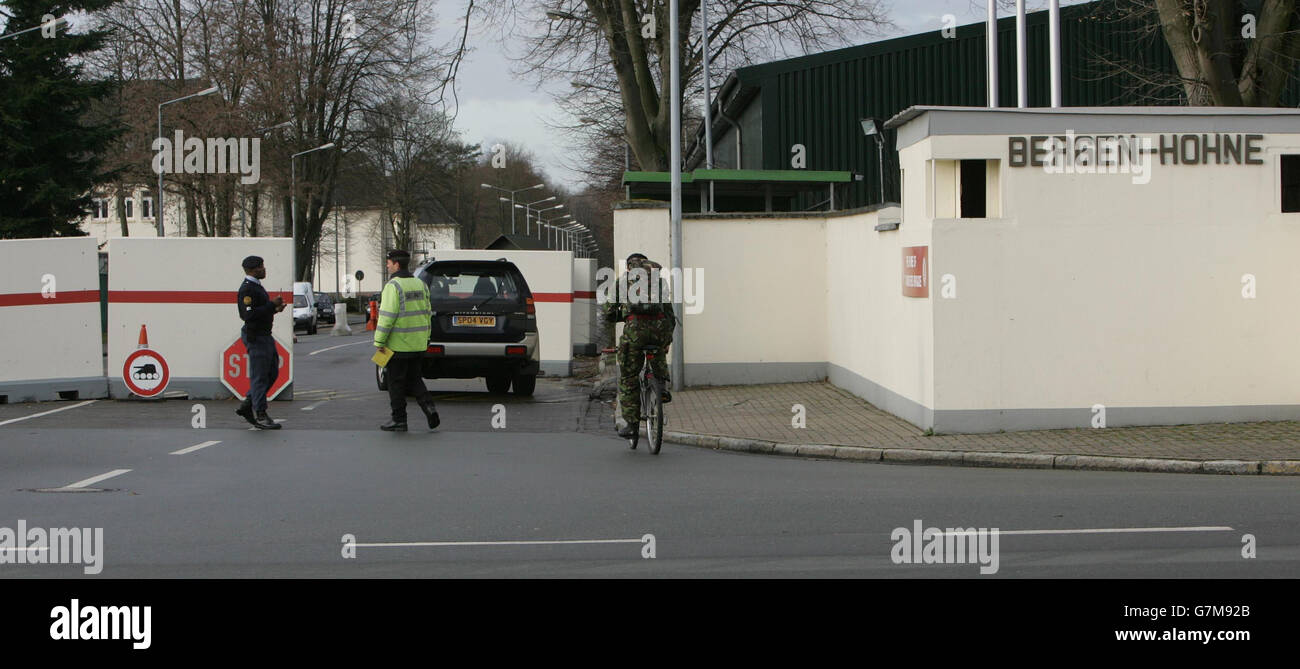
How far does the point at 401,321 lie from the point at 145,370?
4637 millimetres

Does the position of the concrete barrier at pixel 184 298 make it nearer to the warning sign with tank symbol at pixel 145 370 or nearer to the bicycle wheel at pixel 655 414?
the warning sign with tank symbol at pixel 145 370

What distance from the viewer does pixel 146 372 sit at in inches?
632

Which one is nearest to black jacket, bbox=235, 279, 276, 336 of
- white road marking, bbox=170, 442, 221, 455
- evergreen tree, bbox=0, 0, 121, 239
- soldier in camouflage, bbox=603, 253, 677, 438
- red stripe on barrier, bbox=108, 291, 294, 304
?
white road marking, bbox=170, 442, 221, 455

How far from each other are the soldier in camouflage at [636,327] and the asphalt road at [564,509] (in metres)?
0.56

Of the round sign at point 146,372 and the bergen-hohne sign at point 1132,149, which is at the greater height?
the bergen-hohne sign at point 1132,149

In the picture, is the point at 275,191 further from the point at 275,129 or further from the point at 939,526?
the point at 939,526

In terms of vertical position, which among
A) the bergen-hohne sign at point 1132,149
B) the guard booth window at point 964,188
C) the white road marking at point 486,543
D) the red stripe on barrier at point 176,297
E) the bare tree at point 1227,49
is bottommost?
the white road marking at point 486,543

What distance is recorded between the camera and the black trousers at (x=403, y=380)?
1326 centimetres

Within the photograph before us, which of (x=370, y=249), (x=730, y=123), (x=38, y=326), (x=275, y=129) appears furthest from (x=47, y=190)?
(x=370, y=249)

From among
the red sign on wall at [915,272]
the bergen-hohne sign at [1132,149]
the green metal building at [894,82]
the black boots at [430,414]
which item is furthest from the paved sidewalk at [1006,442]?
the green metal building at [894,82]

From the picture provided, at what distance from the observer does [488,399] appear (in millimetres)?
17062

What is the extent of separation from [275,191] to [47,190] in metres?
13.4

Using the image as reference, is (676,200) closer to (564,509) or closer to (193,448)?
(193,448)

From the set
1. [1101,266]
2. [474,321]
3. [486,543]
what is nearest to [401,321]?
[474,321]
